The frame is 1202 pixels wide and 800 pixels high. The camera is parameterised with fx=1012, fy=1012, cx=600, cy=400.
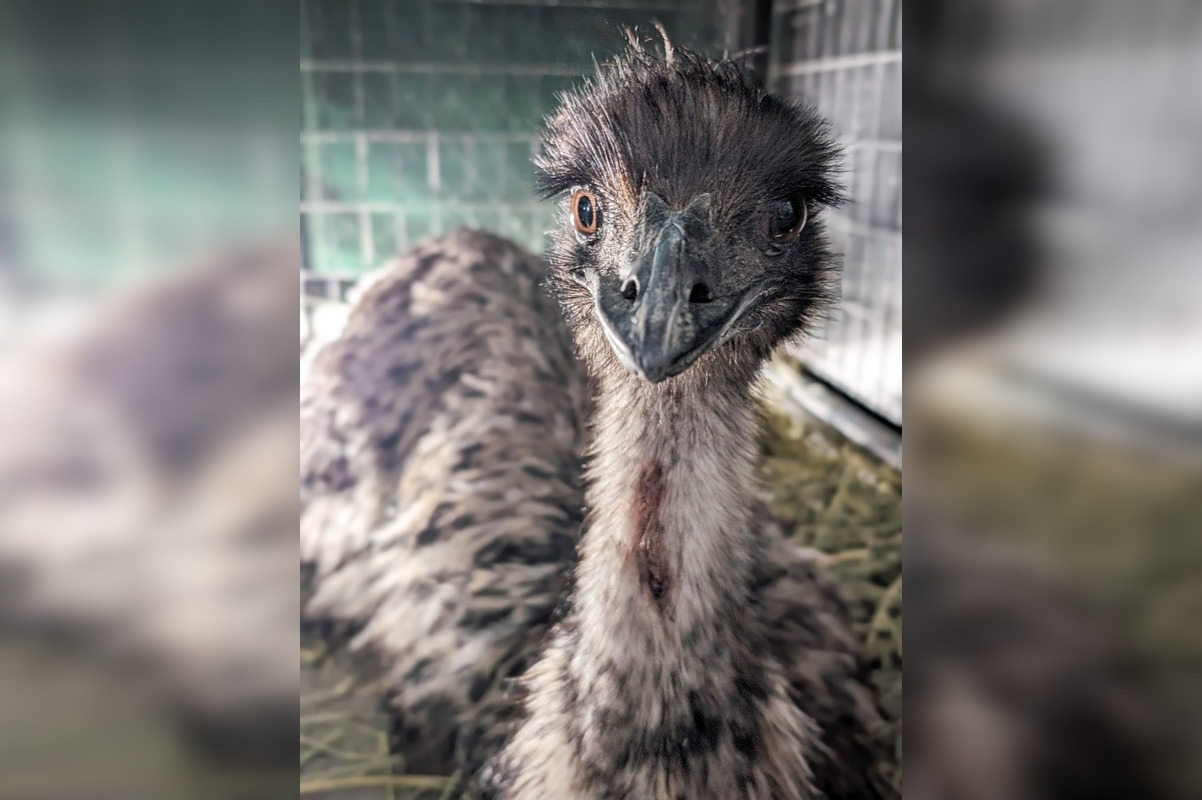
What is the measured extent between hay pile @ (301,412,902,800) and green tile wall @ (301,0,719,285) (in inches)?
14.4

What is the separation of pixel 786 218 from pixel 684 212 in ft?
0.40

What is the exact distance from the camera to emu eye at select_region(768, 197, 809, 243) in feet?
2.91

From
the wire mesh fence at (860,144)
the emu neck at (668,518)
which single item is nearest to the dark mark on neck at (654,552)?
Answer: the emu neck at (668,518)

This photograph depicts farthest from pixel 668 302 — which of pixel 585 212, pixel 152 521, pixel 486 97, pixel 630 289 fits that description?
pixel 152 521

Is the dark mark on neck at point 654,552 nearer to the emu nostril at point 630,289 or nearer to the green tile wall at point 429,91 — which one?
the emu nostril at point 630,289

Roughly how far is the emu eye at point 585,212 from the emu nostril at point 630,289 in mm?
110

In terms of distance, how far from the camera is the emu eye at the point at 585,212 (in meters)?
0.88

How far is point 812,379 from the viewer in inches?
40.9

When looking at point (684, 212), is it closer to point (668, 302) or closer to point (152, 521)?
Answer: point (668, 302)

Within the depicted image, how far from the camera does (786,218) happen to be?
899 millimetres

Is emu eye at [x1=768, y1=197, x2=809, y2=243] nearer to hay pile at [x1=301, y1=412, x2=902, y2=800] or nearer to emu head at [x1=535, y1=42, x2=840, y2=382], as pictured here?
emu head at [x1=535, y1=42, x2=840, y2=382]

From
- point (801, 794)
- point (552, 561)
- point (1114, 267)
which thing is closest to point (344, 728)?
point (552, 561)

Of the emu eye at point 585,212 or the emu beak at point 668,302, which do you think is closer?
the emu beak at point 668,302

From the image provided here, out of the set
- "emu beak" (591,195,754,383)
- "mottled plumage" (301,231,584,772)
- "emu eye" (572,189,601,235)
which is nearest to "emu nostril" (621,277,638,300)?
"emu beak" (591,195,754,383)
